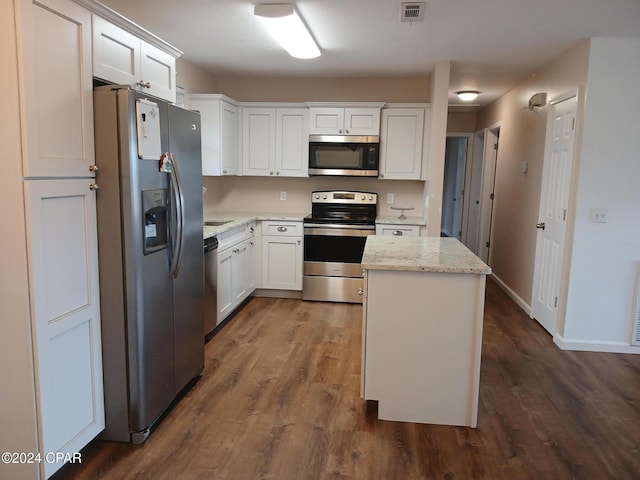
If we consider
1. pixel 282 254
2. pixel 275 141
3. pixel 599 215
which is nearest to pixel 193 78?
pixel 275 141

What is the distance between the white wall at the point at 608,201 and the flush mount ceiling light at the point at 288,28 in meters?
2.15

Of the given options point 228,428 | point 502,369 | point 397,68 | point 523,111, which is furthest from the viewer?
point 523,111

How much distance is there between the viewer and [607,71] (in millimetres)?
3422

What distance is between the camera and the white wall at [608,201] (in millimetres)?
3422

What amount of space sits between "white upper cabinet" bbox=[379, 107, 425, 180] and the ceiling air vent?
1.77 m

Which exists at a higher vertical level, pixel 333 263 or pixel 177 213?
pixel 177 213

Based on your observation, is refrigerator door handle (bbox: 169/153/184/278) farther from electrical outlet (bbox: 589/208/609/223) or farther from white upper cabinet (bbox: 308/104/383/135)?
electrical outlet (bbox: 589/208/609/223)

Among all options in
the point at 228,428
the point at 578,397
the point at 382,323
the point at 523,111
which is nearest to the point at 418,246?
the point at 382,323

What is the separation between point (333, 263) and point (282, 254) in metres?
0.57

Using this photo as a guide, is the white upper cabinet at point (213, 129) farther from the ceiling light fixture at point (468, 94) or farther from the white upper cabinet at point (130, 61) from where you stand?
the ceiling light fixture at point (468, 94)

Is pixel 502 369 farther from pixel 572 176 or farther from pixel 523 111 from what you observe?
pixel 523 111

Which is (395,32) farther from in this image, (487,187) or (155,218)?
(487,187)

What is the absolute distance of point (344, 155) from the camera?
4992mm

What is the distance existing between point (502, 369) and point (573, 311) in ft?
2.87
